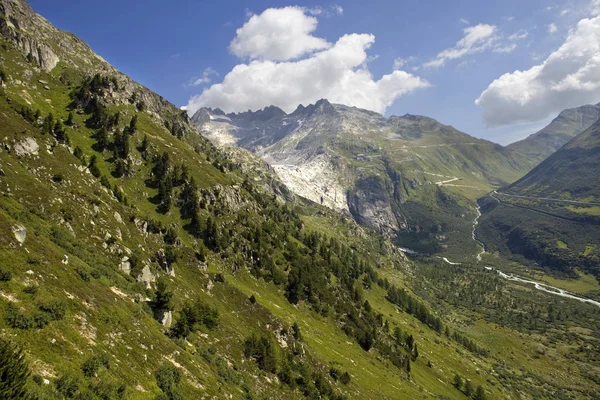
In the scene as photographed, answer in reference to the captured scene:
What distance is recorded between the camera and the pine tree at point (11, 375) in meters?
17.2

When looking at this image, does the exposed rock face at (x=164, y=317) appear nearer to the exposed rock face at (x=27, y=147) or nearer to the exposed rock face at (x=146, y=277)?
the exposed rock face at (x=146, y=277)

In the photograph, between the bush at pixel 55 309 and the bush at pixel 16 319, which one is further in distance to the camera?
the bush at pixel 55 309

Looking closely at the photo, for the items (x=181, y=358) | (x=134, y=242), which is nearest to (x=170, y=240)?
(x=134, y=242)

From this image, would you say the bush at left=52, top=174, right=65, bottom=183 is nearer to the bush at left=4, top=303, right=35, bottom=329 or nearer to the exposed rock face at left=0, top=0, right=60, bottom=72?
the bush at left=4, top=303, right=35, bottom=329

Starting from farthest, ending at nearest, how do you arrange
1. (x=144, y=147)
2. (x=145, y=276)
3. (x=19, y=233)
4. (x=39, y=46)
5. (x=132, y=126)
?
(x=39, y=46), (x=132, y=126), (x=144, y=147), (x=145, y=276), (x=19, y=233)

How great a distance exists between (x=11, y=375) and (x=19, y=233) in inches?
846

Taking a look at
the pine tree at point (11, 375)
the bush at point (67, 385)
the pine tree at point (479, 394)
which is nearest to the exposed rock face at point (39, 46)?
the bush at point (67, 385)

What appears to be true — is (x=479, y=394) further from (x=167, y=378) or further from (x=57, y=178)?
(x=57, y=178)

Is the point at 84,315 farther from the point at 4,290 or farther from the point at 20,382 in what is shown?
the point at 20,382

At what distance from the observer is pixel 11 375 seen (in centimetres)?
1773

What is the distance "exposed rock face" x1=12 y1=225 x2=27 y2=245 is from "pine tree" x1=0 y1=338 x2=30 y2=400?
18862mm

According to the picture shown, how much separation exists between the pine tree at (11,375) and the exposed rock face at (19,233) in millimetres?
18862

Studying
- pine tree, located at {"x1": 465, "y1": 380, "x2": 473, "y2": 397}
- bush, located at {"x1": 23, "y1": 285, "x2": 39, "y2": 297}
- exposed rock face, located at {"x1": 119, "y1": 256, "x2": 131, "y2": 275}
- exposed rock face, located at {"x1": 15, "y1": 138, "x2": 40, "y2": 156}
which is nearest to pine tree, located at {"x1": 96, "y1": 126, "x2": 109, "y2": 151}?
exposed rock face, located at {"x1": 15, "y1": 138, "x2": 40, "y2": 156}

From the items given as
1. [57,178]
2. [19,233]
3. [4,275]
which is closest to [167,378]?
[4,275]
